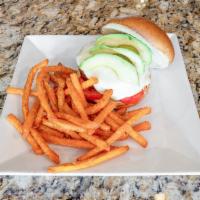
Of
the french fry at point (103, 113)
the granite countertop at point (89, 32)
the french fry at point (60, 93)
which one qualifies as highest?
the french fry at point (60, 93)

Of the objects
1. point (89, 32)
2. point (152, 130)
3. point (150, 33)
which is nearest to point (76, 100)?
point (152, 130)

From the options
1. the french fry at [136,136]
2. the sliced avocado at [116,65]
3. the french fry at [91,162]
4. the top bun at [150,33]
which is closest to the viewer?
the french fry at [91,162]

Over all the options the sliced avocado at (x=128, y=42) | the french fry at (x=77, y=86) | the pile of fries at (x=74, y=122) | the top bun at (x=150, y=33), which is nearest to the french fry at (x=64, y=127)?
the pile of fries at (x=74, y=122)

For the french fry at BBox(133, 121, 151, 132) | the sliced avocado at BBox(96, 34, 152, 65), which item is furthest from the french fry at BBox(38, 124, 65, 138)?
the sliced avocado at BBox(96, 34, 152, 65)

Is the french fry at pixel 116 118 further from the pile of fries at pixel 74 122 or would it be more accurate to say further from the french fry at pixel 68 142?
the french fry at pixel 68 142

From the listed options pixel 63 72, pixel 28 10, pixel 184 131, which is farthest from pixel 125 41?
pixel 28 10

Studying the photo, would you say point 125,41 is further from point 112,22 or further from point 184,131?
point 184,131
